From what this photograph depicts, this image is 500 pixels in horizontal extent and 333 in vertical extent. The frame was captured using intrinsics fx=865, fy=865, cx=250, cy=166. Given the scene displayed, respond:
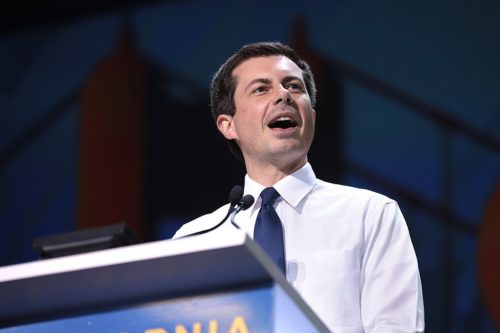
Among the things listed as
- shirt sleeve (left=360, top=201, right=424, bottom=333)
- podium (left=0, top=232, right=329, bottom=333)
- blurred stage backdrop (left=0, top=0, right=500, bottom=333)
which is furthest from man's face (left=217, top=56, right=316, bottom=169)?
blurred stage backdrop (left=0, top=0, right=500, bottom=333)

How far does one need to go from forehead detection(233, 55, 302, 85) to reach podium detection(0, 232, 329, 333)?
3.11ft

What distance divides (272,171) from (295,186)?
8 cm

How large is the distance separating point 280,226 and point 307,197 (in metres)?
0.15

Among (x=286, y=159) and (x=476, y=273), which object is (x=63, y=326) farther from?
(x=476, y=273)

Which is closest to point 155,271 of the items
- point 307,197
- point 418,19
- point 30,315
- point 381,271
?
point 30,315

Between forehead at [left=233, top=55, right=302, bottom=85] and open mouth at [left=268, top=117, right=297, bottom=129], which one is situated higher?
forehead at [left=233, top=55, right=302, bottom=85]

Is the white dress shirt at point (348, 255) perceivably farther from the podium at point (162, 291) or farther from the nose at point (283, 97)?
the podium at point (162, 291)

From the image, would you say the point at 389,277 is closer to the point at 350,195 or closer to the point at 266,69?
the point at 350,195

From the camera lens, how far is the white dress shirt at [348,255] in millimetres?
1660

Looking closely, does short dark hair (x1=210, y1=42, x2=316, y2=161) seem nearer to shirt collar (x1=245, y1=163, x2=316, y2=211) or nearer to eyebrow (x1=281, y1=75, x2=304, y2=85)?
eyebrow (x1=281, y1=75, x2=304, y2=85)

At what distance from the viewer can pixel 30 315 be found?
1.33 m

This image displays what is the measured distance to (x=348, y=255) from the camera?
178cm

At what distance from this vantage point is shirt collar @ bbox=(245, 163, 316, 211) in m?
1.96

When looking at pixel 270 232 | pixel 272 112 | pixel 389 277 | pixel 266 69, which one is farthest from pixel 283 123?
pixel 389 277
